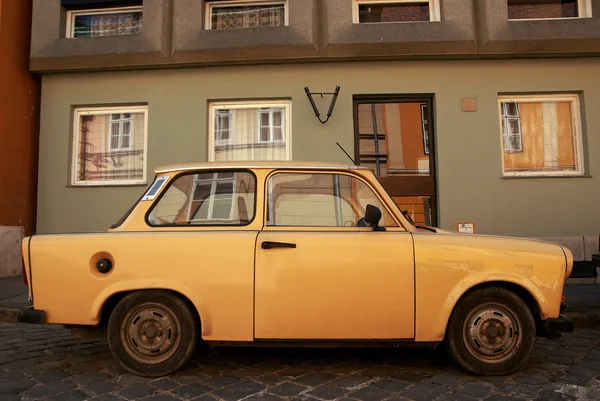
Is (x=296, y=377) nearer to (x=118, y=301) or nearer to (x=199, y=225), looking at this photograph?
(x=199, y=225)

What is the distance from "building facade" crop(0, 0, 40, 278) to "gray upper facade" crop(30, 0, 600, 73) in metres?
0.32

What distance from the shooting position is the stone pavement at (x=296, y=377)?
10.3 ft

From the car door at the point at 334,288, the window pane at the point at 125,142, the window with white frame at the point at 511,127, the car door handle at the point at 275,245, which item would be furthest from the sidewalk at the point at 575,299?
the car door handle at the point at 275,245

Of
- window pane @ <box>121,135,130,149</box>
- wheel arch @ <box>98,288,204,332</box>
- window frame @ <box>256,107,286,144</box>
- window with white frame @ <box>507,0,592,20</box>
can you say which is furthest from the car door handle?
window with white frame @ <box>507,0,592,20</box>

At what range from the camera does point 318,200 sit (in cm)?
374

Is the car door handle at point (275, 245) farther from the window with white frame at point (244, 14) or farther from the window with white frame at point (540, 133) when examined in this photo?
the window with white frame at point (244, 14)

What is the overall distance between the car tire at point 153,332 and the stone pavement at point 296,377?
13 centimetres

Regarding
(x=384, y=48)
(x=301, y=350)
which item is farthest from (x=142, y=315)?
(x=384, y=48)

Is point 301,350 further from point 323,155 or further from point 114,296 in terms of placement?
point 323,155

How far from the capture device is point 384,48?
8.02 metres

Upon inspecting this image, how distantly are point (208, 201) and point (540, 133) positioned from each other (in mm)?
7117

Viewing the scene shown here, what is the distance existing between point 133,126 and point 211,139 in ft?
5.32

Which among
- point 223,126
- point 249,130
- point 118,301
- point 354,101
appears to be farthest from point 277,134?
point 118,301

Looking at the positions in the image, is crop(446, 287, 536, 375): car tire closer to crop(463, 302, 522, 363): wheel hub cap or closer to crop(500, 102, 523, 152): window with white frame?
crop(463, 302, 522, 363): wheel hub cap
